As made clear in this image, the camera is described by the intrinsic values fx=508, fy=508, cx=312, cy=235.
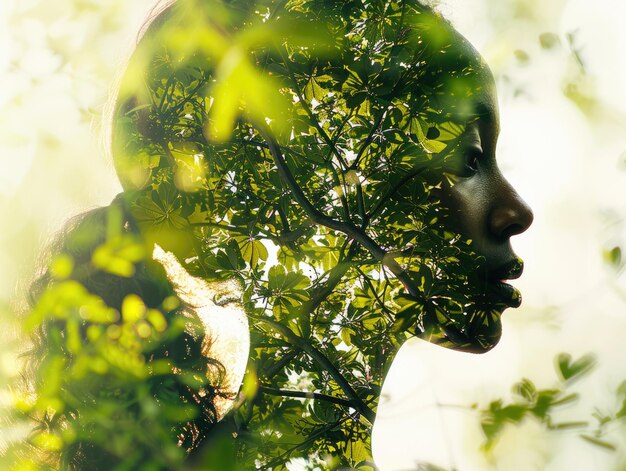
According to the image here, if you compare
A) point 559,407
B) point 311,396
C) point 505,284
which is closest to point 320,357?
point 311,396

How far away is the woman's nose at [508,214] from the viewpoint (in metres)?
0.90

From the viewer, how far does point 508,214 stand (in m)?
0.91

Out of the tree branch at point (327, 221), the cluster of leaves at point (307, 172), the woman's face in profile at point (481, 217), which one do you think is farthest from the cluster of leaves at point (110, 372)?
the woman's face in profile at point (481, 217)

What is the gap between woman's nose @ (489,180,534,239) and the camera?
0.90m

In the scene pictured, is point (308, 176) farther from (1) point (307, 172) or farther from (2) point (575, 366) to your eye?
(2) point (575, 366)

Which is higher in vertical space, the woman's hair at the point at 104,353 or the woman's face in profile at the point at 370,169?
the woman's face in profile at the point at 370,169

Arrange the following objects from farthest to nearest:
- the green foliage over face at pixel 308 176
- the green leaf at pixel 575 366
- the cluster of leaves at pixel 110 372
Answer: the green foliage over face at pixel 308 176 < the cluster of leaves at pixel 110 372 < the green leaf at pixel 575 366

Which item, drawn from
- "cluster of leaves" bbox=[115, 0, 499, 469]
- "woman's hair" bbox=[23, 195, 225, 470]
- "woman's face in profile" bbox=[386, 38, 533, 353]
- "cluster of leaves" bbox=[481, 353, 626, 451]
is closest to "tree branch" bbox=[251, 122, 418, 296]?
"cluster of leaves" bbox=[115, 0, 499, 469]

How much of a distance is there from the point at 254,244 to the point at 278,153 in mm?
180

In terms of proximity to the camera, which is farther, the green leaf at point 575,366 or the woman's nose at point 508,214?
the woman's nose at point 508,214

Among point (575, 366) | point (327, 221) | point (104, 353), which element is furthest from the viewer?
point (327, 221)

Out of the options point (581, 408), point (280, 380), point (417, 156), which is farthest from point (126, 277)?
point (581, 408)

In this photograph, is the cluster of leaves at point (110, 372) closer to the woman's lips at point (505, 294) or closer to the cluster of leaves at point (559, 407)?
the cluster of leaves at point (559, 407)

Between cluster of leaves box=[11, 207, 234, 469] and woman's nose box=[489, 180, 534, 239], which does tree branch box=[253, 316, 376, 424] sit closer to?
cluster of leaves box=[11, 207, 234, 469]
